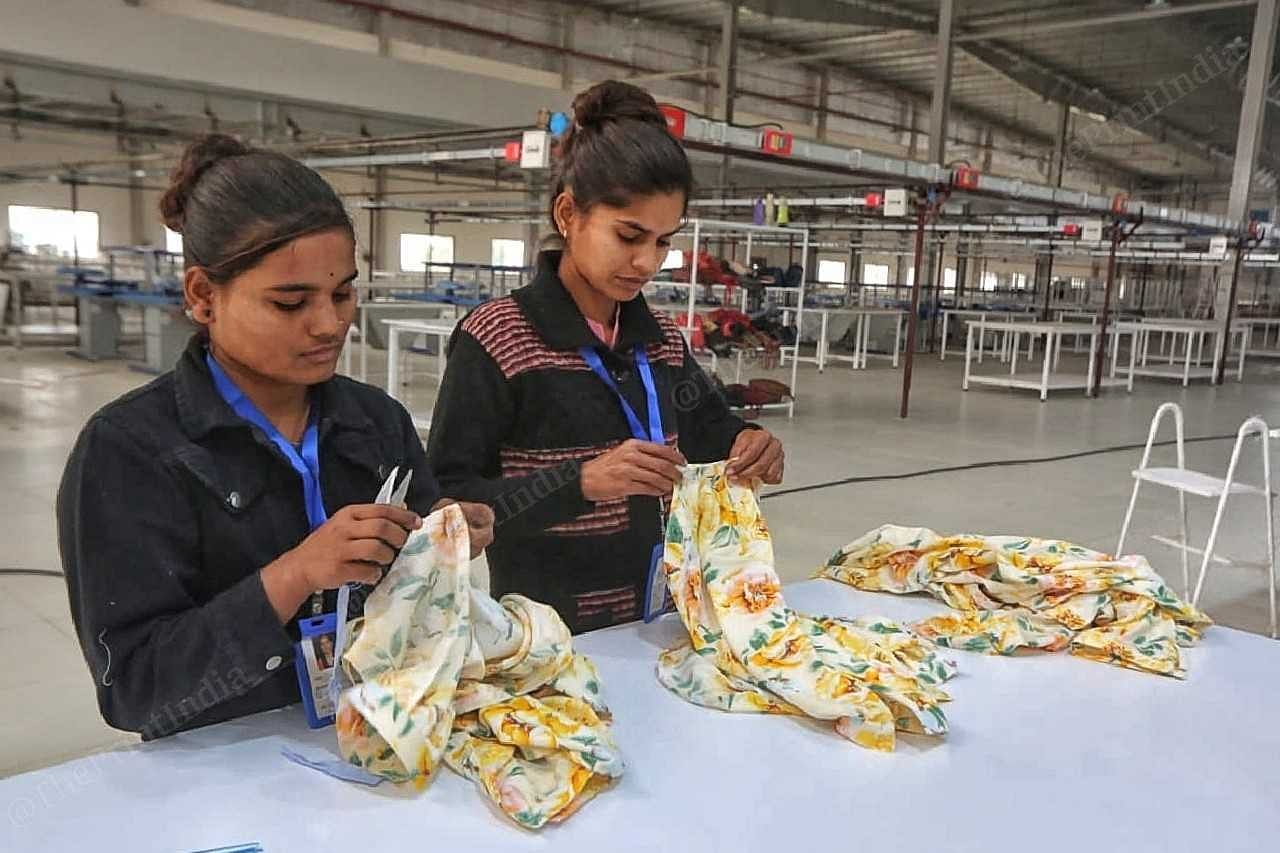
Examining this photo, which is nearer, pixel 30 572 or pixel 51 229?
pixel 30 572

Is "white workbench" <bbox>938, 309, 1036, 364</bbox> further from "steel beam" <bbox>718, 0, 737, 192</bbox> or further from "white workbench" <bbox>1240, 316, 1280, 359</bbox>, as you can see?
"white workbench" <bbox>1240, 316, 1280, 359</bbox>

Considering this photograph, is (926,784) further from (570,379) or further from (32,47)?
(32,47)

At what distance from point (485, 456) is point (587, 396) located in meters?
0.17

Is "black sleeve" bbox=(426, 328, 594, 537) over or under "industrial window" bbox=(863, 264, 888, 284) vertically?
under

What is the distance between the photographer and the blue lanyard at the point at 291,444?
95 cm

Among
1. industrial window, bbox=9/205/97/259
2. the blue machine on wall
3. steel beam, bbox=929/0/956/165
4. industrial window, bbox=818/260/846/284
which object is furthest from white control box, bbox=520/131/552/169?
industrial window, bbox=818/260/846/284

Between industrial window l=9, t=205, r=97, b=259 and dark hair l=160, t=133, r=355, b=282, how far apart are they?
15682mm

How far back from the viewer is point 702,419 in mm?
1591

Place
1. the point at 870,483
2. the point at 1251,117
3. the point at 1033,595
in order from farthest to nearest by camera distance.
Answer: the point at 1251,117 < the point at 870,483 < the point at 1033,595

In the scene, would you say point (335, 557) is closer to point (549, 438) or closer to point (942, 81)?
point (549, 438)

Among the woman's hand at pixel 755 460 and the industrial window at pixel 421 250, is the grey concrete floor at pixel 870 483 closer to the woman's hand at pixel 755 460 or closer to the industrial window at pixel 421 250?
the woman's hand at pixel 755 460

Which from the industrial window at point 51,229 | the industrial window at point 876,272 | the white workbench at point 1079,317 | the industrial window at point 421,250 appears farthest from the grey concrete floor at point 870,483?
the industrial window at point 876,272

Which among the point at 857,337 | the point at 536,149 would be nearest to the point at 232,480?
the point at 536,149

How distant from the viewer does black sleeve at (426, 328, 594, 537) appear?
1.26 m
